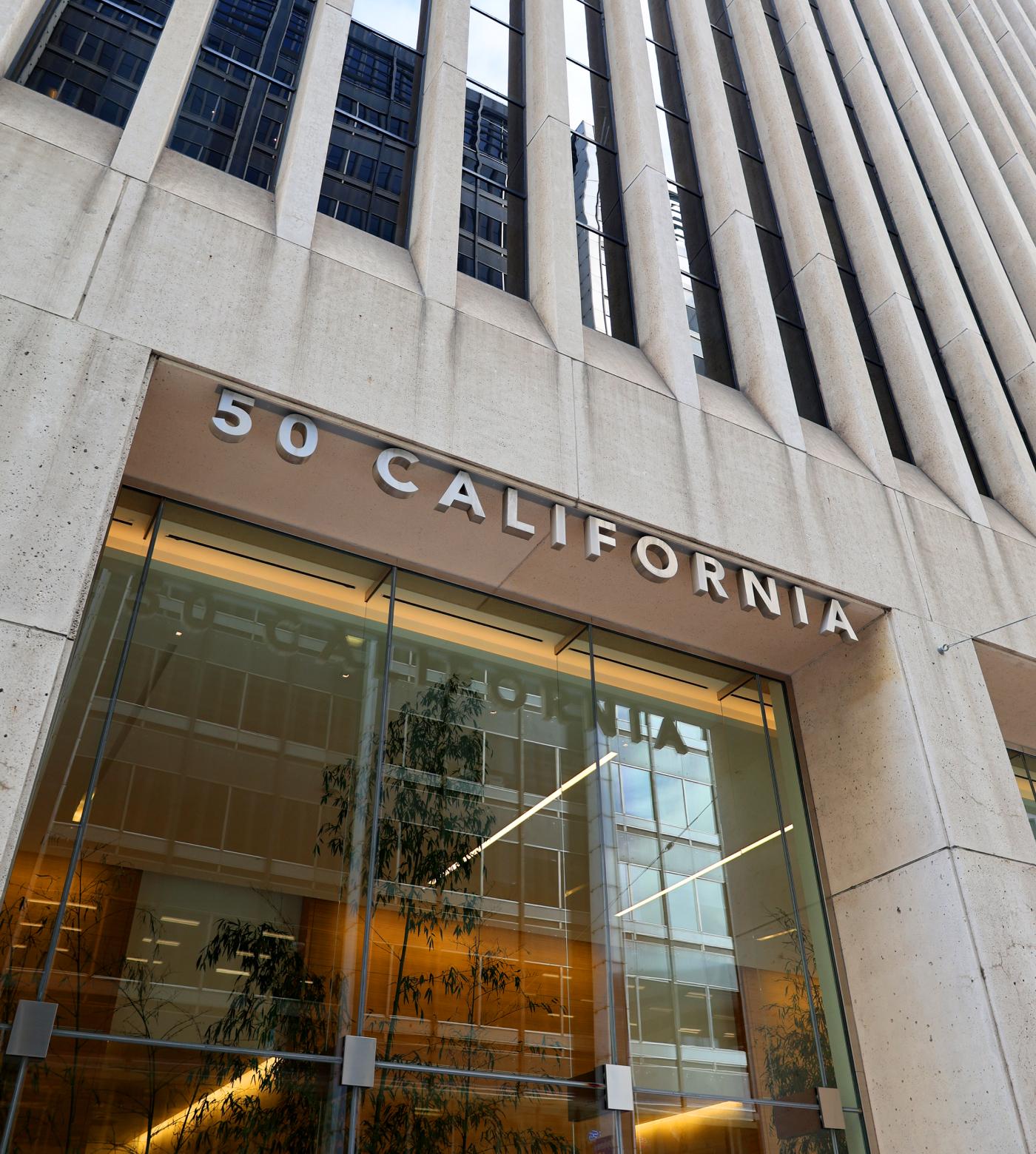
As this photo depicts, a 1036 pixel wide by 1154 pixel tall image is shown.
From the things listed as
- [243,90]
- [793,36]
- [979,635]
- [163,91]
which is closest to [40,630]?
[163,91]

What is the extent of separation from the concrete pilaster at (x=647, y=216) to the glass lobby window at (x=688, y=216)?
435 millimetres

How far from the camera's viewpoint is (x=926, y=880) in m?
9.32

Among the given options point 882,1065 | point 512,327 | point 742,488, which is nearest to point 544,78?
point 512,327

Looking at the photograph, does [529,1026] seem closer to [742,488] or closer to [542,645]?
[542,645]

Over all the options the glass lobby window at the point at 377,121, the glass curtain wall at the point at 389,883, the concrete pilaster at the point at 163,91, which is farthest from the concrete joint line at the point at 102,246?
the glass lobby window at the point at 377,121

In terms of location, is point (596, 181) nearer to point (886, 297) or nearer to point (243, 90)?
point (886, 297)

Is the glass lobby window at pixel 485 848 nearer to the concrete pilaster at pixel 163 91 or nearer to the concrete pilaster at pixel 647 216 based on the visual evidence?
the concrete pilaster at pixel 647 216

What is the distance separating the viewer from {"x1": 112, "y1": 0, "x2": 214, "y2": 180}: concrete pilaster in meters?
8.34

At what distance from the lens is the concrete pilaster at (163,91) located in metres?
8.34

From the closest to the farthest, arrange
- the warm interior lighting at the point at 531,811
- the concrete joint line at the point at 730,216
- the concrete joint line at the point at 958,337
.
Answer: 1. the warm interior lighting at the point at 531,811
2. the concrete joint line at the point at 730,216
3. the concrete joint line at the point at 958,337

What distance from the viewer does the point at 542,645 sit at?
10273mm

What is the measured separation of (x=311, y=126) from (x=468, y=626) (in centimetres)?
470

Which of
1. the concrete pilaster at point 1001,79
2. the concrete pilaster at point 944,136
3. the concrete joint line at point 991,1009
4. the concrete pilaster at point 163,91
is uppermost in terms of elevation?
the concrete pilaster at point 1001,79

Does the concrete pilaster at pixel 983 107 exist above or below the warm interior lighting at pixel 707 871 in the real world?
above
